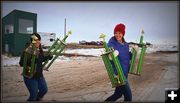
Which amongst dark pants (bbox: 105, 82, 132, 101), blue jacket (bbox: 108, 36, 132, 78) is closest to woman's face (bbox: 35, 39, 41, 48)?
blue jacket (bbox: 108, 36, 132, 78)

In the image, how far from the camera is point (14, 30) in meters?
5.41

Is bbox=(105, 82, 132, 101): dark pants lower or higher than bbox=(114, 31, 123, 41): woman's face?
lower

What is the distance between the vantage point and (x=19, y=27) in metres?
5.47

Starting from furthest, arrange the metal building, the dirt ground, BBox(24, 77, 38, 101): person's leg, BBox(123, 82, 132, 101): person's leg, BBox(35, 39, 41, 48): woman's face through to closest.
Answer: the metal building < the dirt ground < BBox(35, 39, 41, 48): woman's face < BBox(123, 82, 132, 101): person's leg < BBox(24, 77, 38, 101): person's leg

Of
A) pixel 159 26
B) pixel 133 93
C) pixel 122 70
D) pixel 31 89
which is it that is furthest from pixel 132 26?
pixel 31 89

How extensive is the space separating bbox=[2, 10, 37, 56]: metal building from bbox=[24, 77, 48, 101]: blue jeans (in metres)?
0.71

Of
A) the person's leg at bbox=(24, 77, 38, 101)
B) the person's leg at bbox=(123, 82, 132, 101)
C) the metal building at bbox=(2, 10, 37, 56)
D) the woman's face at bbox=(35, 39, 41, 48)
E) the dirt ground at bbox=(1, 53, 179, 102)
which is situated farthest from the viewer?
the metal building at bbox=(2, 10, 37, 56)

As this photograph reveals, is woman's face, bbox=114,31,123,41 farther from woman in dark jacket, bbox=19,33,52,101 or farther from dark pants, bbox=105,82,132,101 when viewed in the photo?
woman in dark jacket, bbox=19,33,52,101

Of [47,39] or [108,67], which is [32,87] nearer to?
[47,39]

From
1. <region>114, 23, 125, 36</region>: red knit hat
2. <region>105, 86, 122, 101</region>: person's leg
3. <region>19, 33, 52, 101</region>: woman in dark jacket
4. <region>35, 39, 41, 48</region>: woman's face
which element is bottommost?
<region>105, 86, 122, 101</region>: person's leg

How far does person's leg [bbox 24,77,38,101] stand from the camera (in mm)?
4582

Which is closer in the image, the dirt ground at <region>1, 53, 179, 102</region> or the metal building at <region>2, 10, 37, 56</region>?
the dirt ground at <region>1, 53, 179, 102</region>

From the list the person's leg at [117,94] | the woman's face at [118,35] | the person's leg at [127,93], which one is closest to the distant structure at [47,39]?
the woman's face at [118,35]

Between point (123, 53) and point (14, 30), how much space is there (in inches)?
100
